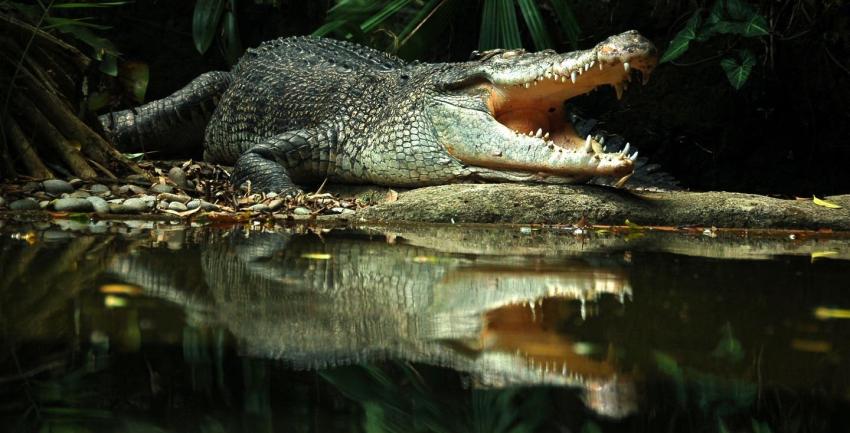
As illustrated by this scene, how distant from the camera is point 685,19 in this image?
8016 millimetres

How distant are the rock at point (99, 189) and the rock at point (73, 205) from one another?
408 millimetres

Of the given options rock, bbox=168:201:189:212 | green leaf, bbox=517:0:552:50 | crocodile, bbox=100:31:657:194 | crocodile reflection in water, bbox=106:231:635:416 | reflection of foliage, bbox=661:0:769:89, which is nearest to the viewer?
crocodile reflection in water, bbox=106:231:635:416

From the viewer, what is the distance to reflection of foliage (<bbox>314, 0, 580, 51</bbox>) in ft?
24.7

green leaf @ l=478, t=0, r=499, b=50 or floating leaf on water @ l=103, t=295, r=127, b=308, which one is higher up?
green leaf @ l=478, t=0, r=499, b=50

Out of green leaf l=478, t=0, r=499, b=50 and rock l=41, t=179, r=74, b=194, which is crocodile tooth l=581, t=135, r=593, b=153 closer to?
green leaf l=478, t=0, r=499, b=50

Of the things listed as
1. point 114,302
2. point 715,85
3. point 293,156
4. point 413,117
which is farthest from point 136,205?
point 715,85

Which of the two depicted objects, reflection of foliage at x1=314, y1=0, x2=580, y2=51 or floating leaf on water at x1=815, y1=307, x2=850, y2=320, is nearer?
floating leaf on water at x1=815, y1=307, x2=850, y2=320

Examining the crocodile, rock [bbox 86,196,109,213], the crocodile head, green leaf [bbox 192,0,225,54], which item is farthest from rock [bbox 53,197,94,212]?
green leaf [bbox 192,0,225,54]

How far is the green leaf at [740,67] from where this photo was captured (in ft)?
23.0

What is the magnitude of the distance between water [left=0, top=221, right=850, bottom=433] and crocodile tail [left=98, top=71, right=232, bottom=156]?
5127 mm

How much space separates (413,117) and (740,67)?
9.24ft

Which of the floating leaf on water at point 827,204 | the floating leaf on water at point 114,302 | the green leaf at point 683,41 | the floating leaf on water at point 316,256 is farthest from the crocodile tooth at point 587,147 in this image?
the floating leaf on water at point 114,302

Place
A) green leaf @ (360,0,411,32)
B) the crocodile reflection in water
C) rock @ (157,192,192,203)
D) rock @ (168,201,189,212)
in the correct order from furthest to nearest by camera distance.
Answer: green leaf @ (360,0,411,32)
rock @ (157,192,192,203)
rock @ (168,201,189,212)
the crocodile reflection in water

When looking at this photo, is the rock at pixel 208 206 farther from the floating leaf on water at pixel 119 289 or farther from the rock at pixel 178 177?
the floating leaf on water at pixel 119 289
